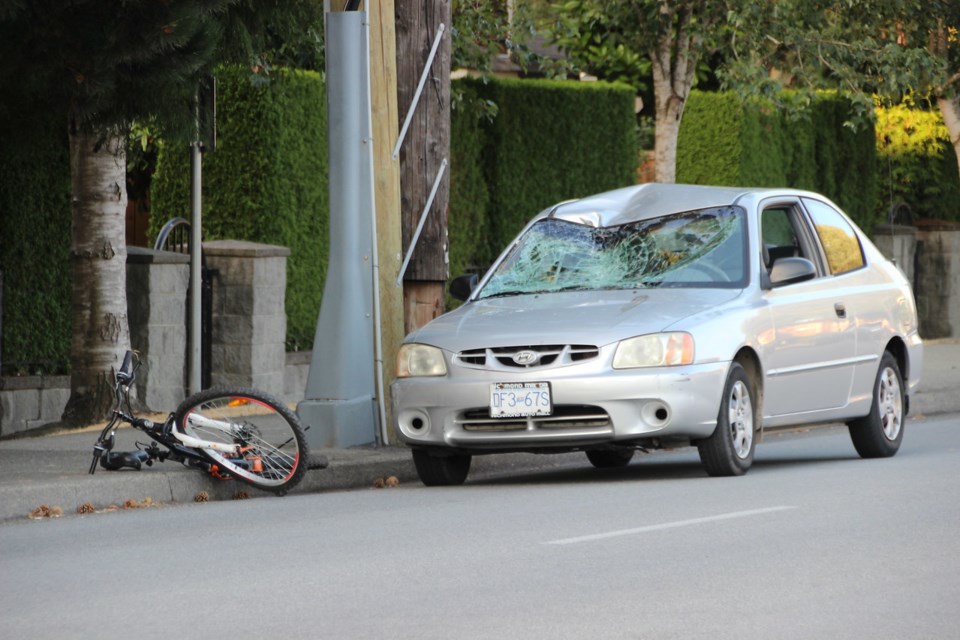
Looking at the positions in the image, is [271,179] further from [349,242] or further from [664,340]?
[664,340]

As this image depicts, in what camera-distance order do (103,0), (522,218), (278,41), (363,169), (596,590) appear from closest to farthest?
(596,590) → (103,0) → (363,169) → (278,41) → (522,218)

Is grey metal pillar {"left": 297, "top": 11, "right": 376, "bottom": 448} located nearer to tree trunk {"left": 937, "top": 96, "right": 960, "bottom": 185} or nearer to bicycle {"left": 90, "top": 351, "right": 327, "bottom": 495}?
bicycle {"left": 90, "top": 351, "right": 327, "bottom": 495}

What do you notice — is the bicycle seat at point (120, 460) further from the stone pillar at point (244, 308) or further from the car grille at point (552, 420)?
the stone pillar at point (244, 308)

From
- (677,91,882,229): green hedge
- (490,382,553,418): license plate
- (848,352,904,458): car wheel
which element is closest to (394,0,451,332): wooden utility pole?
(490,382,553,418): license plate

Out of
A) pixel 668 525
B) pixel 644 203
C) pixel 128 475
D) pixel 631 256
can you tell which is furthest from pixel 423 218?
pixel 668 525

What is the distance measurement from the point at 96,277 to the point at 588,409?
203 inches

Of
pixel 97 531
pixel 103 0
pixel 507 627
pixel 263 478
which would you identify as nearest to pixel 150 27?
pixel 103 0

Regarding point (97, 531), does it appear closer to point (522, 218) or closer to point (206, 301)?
point (206, 301)

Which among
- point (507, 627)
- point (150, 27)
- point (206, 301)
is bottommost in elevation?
point (507, 627)

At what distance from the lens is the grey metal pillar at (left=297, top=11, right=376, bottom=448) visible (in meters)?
12.2

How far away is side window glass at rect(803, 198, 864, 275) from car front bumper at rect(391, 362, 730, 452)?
6.81 feet

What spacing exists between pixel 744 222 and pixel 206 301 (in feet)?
21.1

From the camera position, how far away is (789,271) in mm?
10883

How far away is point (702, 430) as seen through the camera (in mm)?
10016
